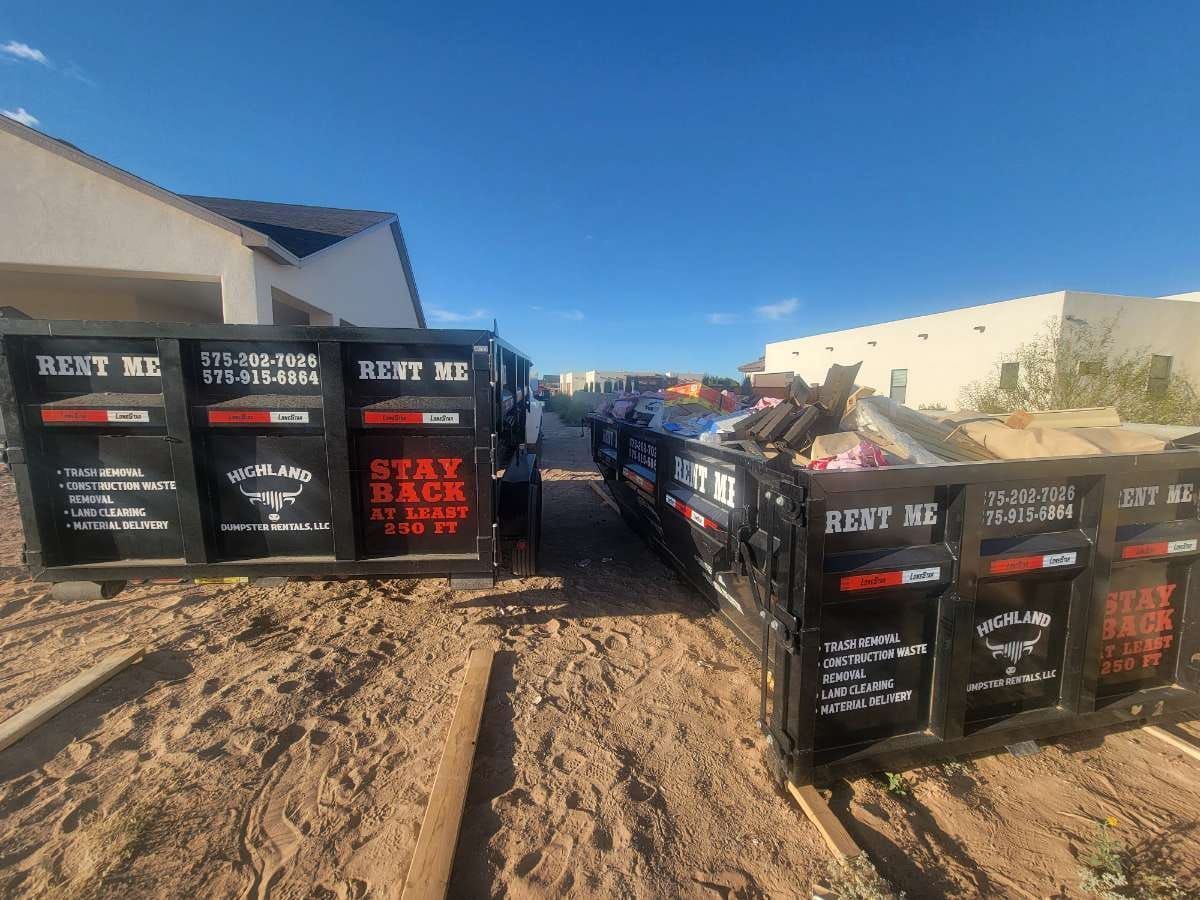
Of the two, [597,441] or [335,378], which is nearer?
[335,378]

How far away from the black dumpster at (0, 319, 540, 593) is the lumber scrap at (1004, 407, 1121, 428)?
322cm

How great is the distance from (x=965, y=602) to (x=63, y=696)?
16.1ft

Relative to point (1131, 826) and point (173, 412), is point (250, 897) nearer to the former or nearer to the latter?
point (173, 412)

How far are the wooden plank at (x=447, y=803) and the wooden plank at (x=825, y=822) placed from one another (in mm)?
1508

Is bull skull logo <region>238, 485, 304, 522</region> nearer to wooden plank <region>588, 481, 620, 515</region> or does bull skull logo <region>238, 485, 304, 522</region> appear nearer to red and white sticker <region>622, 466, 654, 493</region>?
red and white sticker <region>622, 466, 654, 493</region>

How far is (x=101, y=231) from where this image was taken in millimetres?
7707

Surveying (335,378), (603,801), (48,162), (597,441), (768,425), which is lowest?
(603,801)

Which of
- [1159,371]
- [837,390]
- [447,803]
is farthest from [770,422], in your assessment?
[1159,371]

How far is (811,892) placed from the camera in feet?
6.01

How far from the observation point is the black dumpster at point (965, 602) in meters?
2.14

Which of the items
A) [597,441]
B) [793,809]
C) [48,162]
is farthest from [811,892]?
[48,162]

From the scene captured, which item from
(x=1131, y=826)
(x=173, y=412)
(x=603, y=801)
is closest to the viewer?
(x=1131, y=826)

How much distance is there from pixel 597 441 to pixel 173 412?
5.22 metres

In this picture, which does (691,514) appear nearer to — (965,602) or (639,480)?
(639,480)
